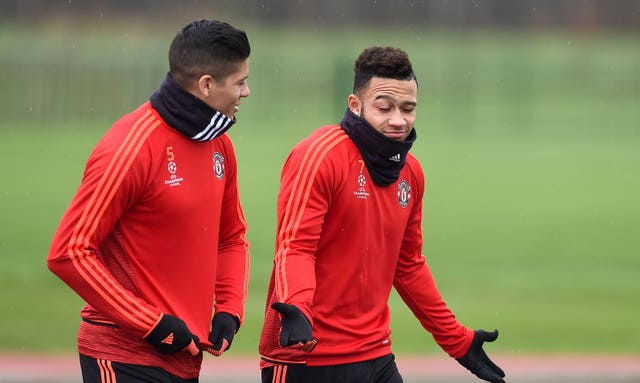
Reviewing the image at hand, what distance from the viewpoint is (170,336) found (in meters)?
Answer: 4.82

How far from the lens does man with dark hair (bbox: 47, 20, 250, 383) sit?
186 inches

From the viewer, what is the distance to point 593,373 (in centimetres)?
1063

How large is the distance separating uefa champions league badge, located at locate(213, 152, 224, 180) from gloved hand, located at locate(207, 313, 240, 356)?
0.54 metres

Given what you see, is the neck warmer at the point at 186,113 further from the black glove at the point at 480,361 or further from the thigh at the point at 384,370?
Answer: the black glove at the point at 480,361

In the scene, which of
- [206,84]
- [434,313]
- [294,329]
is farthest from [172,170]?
[434,313]

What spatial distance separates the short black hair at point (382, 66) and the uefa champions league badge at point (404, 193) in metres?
0.43

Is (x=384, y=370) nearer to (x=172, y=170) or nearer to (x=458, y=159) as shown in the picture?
(x=172, y=170)

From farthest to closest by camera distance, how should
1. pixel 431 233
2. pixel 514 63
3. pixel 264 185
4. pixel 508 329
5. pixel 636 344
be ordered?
pixel 514 63
pixel 264 185
pixel 431 233
pixel 508 329
pixel 636 344

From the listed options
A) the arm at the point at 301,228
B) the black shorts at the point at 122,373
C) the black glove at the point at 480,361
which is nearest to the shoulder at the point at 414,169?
the arm at the point at 301,228

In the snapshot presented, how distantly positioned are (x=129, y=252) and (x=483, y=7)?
5794cm

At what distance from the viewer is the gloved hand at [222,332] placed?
16.9 ft

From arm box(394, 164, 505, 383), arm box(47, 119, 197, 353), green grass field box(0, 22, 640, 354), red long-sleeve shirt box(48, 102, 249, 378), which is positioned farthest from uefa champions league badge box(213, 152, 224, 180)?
green grass field box(0, 22, 640, 354)

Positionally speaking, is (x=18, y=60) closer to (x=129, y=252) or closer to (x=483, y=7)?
(x=483, y=7)

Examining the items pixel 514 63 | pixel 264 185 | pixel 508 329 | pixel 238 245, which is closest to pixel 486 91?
pixel 514 63
